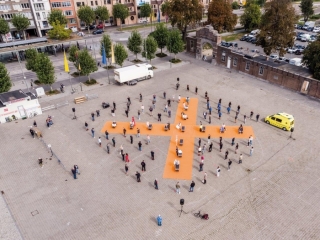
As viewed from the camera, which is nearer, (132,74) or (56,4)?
(132,74)

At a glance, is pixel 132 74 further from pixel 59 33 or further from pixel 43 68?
pixel 59 33

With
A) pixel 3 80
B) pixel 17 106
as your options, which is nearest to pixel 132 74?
pixel 17 106

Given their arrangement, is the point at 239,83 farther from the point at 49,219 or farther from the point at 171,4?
the point at 49,219

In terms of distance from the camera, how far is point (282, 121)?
123 ft

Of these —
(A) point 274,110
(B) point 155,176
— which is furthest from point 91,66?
(A) point 274,110

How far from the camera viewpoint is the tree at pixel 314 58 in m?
46.6

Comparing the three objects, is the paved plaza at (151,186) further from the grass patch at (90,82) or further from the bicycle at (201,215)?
the grass patch at (90,82)

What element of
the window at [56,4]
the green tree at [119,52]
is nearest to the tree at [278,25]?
the green tree at [119,52]

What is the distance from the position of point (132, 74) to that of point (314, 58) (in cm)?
3216

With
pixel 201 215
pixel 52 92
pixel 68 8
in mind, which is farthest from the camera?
pixel 68 8

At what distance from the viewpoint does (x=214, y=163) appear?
31891 mm

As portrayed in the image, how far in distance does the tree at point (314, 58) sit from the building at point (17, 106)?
4622 centimetres

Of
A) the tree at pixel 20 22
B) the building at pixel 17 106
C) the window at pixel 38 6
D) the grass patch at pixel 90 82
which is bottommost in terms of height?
the grass patch at pixel 90 82

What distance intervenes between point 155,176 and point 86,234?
931 centimetres
